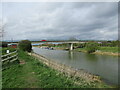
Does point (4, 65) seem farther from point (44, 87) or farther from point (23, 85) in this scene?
point (44, 87)

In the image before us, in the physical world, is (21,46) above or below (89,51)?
above

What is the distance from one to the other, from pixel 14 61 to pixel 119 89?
27.5 feet

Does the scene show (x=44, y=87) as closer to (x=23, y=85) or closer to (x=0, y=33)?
(x=23, y=85)

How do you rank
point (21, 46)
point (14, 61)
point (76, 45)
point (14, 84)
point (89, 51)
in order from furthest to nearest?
point (76, 45) → point (89, 51) → point (21, 46) → point (14, 61) → point (14, 84)


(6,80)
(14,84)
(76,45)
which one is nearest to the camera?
(14,84)

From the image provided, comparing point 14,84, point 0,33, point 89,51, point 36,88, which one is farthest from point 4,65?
point 89,51

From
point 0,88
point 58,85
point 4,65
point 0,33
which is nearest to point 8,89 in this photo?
point 0,88

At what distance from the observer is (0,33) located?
30.9ft

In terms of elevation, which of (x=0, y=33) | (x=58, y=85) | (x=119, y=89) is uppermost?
(x=0, y=33)

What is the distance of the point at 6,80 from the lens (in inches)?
205

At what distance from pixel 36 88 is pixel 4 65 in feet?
15.6

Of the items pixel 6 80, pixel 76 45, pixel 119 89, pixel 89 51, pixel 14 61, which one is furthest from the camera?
pixel 76 45

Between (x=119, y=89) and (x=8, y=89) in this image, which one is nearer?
(x=8, y=89)

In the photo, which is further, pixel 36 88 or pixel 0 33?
pixel 0 33
